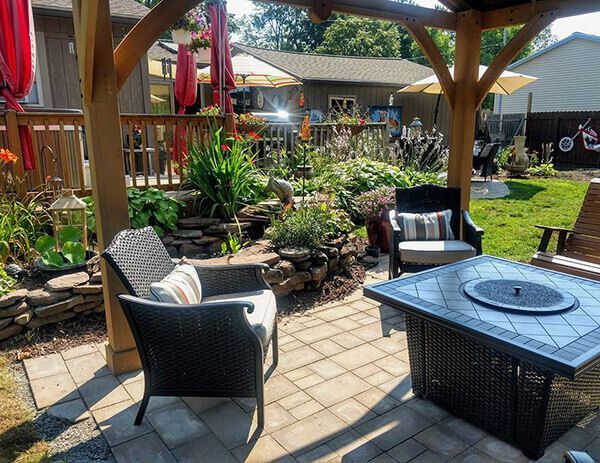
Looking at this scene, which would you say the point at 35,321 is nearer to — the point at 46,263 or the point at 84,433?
the point at 46,263

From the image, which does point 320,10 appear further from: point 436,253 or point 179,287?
point 179,287

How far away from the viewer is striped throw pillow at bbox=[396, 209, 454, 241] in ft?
14.2

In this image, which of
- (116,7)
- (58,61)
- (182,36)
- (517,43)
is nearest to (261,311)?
(517,43)

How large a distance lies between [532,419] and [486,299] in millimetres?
587

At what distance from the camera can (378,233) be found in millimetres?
5363

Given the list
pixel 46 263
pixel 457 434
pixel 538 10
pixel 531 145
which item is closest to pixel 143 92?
pixel 46 263

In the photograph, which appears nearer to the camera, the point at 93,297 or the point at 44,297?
the point at 44,297

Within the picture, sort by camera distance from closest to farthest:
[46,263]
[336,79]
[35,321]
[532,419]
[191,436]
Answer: [532,419], [191,436], [35,321], [46,263], [336,79]

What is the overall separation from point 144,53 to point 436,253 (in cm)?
272

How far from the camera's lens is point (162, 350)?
7.88 ft

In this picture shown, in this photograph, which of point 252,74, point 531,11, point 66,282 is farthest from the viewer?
point 252,74

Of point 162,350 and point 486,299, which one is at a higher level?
point 486,299

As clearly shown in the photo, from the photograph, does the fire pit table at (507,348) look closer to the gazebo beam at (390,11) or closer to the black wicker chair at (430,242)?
the black wicker chair at (430,242)

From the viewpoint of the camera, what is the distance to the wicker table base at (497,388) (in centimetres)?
214
